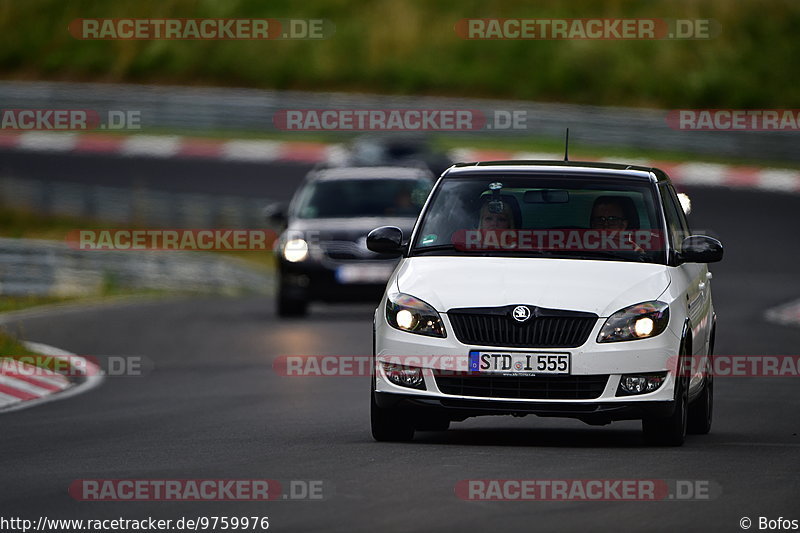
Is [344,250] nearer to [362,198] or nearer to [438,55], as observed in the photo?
[362,198]

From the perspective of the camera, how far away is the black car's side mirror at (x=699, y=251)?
11500 mm

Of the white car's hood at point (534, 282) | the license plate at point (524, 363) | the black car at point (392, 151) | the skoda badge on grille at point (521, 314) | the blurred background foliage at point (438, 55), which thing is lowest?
the license plate at point (524, 363)

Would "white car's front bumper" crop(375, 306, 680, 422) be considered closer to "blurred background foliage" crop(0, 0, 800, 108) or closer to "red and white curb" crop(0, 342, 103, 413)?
"red and white curb" crop(0, 342, 103, 413)

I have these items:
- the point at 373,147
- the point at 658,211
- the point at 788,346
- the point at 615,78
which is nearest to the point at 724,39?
the point at 615,78

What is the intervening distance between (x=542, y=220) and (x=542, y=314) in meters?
1.15

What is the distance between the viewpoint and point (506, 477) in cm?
955

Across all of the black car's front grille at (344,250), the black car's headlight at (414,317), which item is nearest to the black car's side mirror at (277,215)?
the black car's front grille at (344,250)

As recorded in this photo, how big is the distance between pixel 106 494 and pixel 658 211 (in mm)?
4126

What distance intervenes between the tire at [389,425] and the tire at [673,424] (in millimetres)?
1378

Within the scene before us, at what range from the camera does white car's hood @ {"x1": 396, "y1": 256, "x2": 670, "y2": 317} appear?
10.7 metres

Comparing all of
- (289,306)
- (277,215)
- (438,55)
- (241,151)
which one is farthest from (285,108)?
(277,215)

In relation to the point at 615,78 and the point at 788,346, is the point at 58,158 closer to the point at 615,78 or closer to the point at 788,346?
the point at 615,78

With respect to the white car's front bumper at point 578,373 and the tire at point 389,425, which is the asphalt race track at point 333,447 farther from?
the white car's front bumper at point 578,373

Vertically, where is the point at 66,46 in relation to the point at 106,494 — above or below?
above
